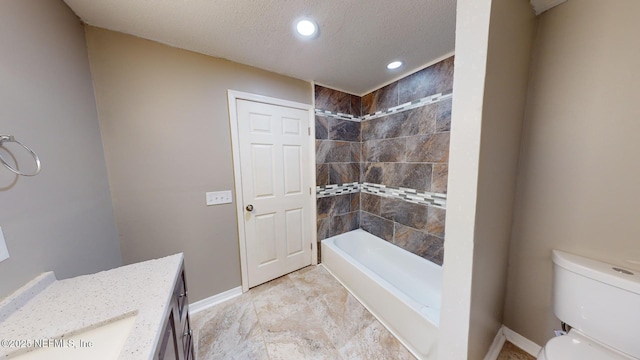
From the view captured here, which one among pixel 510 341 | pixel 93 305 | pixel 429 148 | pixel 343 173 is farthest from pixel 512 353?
pixel 93 305

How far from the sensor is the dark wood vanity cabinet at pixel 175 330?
63 cm

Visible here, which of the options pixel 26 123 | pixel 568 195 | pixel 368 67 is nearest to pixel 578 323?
pixel 568 195

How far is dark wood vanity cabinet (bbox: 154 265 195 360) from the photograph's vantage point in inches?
24.9

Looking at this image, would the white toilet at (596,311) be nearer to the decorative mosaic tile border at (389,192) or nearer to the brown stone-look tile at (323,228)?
the decorative mosaic tile border at (389,192)

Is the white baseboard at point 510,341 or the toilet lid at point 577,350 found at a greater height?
the toilet lid at point 577,350

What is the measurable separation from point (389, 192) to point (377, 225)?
1.57 ft

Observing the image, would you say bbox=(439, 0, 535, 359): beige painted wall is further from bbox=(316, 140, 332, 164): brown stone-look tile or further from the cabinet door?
bbox=(316, 140, 332, 164): brown stone-look tile

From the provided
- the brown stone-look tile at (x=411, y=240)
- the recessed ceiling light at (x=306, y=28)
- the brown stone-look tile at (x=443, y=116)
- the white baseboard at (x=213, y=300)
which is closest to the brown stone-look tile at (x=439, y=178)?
the brown stone-look tile at (x=443, y=116)

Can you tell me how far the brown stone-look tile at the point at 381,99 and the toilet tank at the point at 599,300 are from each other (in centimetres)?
175

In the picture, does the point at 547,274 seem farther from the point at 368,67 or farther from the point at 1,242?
the point at 1,242

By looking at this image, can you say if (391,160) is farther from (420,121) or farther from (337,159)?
(337,159)

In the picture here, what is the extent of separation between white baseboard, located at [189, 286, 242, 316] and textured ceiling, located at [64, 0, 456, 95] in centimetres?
214

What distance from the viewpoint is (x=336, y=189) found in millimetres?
2338

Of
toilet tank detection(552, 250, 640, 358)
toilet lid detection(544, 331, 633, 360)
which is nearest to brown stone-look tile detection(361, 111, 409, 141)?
toilet tank detection(552, 250, 640, 358)
